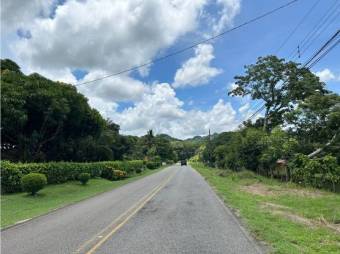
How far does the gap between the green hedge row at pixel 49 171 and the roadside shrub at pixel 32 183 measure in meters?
1.02

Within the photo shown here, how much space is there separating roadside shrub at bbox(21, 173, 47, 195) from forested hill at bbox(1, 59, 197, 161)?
867 centimetres

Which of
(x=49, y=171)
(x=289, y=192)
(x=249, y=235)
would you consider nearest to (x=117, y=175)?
(x=49, y=171)

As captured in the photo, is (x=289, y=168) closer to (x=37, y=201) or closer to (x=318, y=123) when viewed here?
(x=318, y=123)

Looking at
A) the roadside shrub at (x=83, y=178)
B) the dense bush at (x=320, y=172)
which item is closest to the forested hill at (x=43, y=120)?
the roadside shrub at (x=83, y=178)

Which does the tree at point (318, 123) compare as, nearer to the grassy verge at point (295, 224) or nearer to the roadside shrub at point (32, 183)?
the grassy verge at point (295, 224)

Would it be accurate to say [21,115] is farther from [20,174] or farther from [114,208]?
[114,208]

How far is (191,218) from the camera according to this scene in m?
12.8

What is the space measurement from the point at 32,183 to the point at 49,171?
18.6 feet

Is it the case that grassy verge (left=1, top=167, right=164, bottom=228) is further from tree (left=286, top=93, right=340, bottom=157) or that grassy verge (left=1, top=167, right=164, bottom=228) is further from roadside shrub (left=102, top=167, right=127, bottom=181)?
tree (left=286, top=93, right=340, bottom=157)

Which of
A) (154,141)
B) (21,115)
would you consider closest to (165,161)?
(154,141)

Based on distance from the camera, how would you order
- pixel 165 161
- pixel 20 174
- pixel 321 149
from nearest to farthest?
pixel 20 174
pixel 321 149
pixel 165 161

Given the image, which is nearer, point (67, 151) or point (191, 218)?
point (191, 218)

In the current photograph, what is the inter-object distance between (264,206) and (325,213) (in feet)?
9.20

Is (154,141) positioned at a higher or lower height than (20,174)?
higher
